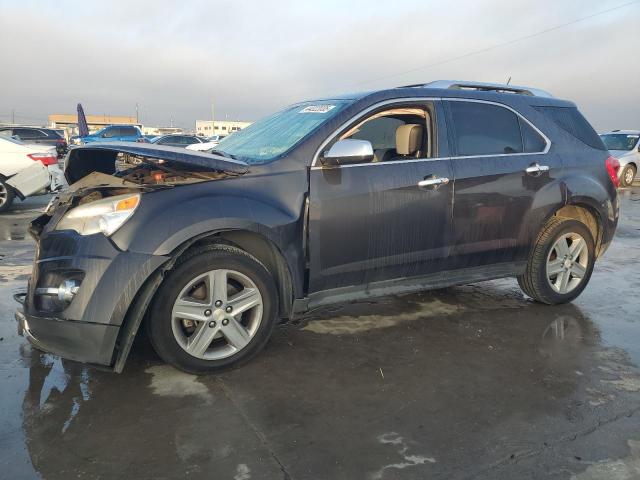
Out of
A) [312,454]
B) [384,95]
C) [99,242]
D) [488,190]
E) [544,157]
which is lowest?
[312,454]

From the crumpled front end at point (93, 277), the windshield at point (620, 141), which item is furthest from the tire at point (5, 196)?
the windshield at point (620, 141)

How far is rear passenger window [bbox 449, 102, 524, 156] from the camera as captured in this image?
3.96 meters

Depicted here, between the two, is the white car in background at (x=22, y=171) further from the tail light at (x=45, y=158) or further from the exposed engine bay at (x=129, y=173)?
the exposed engine bay at (x=129, y=173)

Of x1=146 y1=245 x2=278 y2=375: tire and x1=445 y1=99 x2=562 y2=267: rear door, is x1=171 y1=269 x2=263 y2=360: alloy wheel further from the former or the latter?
x1=445 y1=99 x2=562 y2=267: rear door

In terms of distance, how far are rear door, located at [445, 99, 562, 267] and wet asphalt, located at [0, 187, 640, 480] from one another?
679 millimetres

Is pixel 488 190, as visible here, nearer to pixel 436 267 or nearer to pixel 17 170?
pixel 436 267

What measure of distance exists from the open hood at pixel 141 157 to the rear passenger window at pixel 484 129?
70.7 inches

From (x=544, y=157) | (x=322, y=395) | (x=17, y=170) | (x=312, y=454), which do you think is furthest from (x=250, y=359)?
(x=17, y=170)

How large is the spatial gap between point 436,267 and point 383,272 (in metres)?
0.50

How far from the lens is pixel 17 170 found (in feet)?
30.1

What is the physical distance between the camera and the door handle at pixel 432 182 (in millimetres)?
3656

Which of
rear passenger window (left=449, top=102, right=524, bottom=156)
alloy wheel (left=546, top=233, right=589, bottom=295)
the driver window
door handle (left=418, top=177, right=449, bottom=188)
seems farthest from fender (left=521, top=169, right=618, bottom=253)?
the driver window

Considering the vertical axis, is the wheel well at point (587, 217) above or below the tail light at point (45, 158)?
below

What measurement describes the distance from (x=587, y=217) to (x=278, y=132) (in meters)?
3.01
